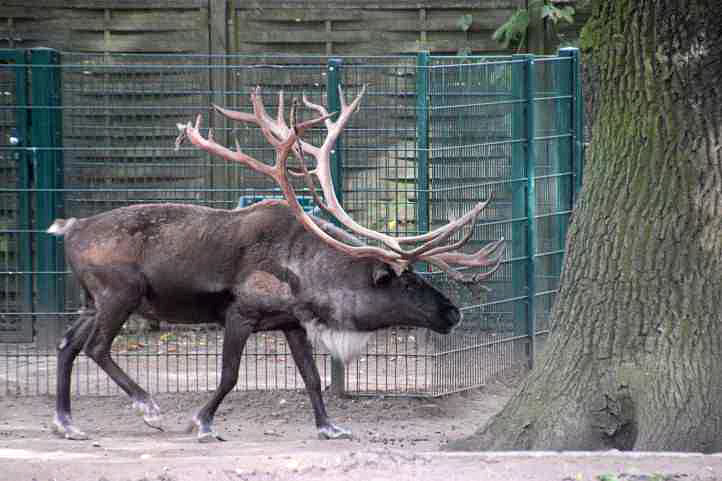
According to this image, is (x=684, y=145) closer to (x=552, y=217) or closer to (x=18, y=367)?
(x=552, y=217)

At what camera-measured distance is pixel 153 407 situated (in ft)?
26.0

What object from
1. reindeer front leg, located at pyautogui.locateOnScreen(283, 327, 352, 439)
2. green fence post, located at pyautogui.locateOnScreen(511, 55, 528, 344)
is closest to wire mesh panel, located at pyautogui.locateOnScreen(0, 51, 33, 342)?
reindeer front leg, located at pyautogui.locateOnScreen(283, 327, 352, 439)

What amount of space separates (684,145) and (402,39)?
5250 mm

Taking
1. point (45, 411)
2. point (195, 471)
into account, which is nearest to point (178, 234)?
point (45, 411)

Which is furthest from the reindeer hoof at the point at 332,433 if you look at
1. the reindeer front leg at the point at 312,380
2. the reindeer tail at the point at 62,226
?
the reindeer tail at the point at 62,226

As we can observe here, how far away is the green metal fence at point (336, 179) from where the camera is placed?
29.2ft

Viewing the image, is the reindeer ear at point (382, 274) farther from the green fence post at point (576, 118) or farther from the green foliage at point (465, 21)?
the green foliage at point (465, 21)

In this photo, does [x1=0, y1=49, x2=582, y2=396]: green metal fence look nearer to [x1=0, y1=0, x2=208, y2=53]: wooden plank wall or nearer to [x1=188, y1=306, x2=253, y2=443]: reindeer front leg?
[x1=0, y1=0, x2=208, y2=53]: wooden plank wall

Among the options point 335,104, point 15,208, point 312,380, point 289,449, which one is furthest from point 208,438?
point 15,208

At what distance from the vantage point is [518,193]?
934 centimetres

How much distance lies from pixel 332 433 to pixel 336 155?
216cm

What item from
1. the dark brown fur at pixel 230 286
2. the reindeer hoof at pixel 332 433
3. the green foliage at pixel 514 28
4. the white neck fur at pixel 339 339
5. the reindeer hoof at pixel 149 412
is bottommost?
the reindeer hoof at pixel 332 433

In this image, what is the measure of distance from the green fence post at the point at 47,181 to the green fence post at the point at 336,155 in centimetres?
226

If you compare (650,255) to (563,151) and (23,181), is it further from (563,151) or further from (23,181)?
(23,181)
